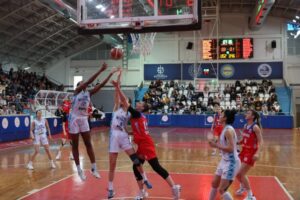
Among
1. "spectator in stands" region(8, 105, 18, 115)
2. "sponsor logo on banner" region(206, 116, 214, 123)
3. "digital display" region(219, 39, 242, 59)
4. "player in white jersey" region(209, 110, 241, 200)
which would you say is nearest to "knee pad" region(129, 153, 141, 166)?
"player in white jersey" region(209, 110, 241, 200)


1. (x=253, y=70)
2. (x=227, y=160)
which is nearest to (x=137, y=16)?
(x=227, y=160)

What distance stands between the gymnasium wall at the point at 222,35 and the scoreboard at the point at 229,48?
1.46 meters

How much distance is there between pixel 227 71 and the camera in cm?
3378

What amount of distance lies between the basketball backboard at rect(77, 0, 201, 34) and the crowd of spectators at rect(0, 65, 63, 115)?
14.6 m

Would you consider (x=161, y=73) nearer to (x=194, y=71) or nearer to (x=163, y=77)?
(x=163, y=77)

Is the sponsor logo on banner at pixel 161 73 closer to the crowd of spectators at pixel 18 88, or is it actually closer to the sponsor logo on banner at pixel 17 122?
the crowd of spectators at pixel 18 88

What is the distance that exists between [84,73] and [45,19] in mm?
10549

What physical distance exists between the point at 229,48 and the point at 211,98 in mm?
4614

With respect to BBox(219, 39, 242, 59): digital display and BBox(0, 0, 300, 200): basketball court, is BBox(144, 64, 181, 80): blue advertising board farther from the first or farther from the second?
BBox(219, 39, 242, 59): digital display

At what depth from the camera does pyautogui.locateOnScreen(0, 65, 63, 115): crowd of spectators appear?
23914mm

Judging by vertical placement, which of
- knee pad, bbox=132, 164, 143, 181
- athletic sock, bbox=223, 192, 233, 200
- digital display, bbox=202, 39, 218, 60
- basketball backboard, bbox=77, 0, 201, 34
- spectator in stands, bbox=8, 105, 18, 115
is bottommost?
athletic sock, bbox=223, 192, 233, 200

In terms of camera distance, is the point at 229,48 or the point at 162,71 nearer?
the point at 229,48

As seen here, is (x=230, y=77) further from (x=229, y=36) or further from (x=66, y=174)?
(x=66, y=174)

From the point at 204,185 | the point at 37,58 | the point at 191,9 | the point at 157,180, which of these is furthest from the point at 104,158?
the point at 37,58
